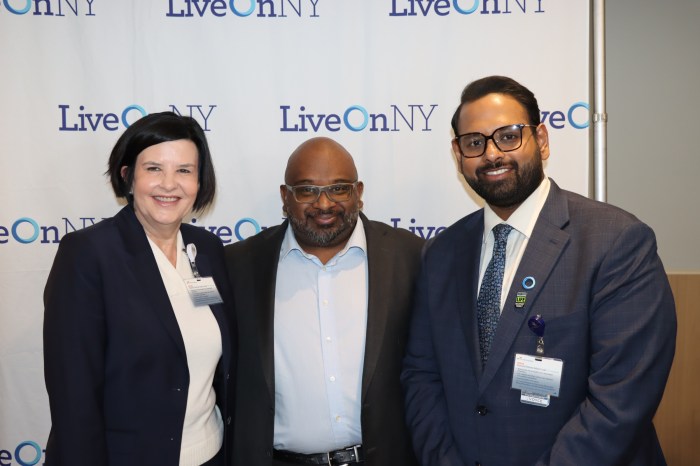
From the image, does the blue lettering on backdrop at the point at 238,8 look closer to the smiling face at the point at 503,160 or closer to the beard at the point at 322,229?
the beard at the point at 322,229

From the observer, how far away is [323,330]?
2525 mm

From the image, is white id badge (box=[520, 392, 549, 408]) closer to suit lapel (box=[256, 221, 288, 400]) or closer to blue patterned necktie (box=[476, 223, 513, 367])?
blue patterned necktie (box=[476, 223, 513, 367])

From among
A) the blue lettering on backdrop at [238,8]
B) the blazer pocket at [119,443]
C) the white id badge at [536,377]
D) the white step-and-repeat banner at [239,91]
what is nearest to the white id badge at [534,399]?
the white id badge at [536,377]

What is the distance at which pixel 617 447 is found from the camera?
1.91m

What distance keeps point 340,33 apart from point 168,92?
38.3 inches

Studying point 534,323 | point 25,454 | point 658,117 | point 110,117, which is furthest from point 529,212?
point 25,454

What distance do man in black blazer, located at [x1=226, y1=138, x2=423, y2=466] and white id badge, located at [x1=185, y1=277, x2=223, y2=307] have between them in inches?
8.1

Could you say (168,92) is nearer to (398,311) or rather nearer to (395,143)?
(395,143)

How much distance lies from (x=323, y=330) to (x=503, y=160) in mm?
1004

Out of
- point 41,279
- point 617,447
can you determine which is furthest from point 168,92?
point 617,447

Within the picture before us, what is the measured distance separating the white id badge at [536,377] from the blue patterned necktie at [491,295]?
0.13 metres

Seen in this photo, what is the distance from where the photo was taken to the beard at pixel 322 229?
258cm

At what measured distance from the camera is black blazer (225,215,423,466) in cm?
247

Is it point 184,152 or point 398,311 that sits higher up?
point 184,152
